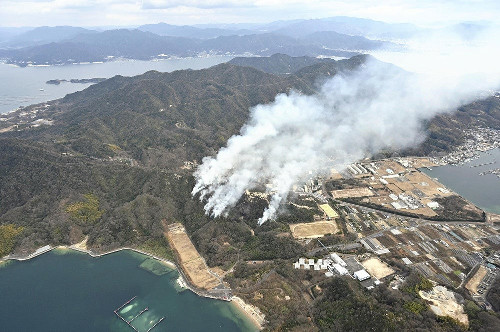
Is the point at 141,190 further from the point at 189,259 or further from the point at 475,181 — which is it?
the point at 475,181

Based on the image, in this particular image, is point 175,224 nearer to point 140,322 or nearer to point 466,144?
point 140,322

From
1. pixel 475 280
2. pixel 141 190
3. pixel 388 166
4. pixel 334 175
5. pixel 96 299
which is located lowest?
pixel 475 280

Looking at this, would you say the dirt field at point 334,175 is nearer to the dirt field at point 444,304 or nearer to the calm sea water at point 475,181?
the calm sea water at point 475,181

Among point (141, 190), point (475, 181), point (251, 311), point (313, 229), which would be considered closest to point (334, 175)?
point (313, 229)

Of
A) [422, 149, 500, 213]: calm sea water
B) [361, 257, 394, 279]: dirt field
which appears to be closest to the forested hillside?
[361, 257, 394, 279]: dirt field

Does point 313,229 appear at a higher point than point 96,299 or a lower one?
higher

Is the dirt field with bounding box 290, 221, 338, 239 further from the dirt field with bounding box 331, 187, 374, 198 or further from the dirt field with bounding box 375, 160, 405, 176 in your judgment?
the dirt field with bounding box 375, 160, 405, 176
